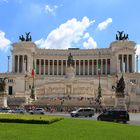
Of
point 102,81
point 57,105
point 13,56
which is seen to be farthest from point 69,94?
point 13,56

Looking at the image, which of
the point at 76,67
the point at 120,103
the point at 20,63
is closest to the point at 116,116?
the point at 120,103

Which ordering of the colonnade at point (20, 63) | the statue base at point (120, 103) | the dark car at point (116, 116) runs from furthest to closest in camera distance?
the colonnade at point (20, 63) → the statue base at point (120, 103) → the dark car at point (116, 116)

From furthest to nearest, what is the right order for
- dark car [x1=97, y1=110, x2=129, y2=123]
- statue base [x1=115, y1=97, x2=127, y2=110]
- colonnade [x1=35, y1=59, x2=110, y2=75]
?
colonnade [x1=35, y1=59, x2=110, y2=75] < statue base [x1=115, y1=97, x2=127, y2=110] < dark car [x1=97, y1=110, x2=129, y2=123]

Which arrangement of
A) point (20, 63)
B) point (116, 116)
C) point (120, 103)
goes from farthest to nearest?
point (20, 63) < point (120, 103) < point (116, 116)

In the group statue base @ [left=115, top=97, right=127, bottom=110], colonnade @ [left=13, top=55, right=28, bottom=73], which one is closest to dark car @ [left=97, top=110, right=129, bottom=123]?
statue base @ [left=115, top=97, right=127, bottom=110]

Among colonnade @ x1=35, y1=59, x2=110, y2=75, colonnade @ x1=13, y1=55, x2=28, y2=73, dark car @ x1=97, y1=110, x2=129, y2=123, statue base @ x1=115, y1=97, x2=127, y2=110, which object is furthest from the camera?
colonnade @ x1=35, y1=59, x2=110, y2=75

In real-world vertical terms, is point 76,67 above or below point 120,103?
above

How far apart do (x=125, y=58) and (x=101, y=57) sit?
29.7 feet

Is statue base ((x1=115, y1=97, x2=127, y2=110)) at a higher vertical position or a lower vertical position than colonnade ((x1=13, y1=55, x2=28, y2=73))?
lower

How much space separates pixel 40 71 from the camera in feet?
481

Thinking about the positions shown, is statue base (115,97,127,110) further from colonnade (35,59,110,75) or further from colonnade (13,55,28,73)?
colonnade (13,55,28,73)

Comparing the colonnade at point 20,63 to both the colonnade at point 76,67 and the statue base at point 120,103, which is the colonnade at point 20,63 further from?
the statue base at point 120,103

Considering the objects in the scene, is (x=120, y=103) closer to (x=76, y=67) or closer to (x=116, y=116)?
(x=116, y=116)

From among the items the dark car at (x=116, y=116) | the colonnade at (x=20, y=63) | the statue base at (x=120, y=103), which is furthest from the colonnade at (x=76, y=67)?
the dark car at (x=116, y=116)
